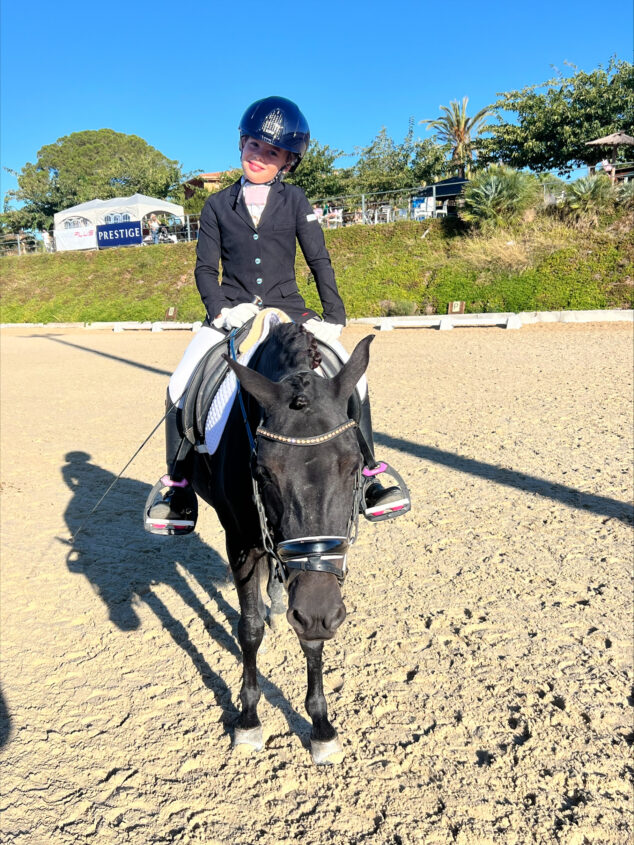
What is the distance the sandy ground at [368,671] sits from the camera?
2.60 meters

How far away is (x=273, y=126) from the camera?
3391 mm

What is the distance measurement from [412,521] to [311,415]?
382 centimetres

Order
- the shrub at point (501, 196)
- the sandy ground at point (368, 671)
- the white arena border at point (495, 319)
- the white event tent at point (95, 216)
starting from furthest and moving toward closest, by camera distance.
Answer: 1. the white event tent at point (95, 216)
2. the shrub at point (501, 196)
3. the white arena border at point (495, 319)
4. the sandy ground at point (368, 671)

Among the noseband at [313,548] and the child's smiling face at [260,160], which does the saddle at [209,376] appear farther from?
the child's smiling face at [260,160]

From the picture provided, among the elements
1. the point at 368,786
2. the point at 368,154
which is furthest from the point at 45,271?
the point at 368,786

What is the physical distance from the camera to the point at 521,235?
22.6 meters

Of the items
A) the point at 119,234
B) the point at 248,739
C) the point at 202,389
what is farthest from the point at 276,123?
the point at 119,234

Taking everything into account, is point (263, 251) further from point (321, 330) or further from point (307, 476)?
point (307, 476)

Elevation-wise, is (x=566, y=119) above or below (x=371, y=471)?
above

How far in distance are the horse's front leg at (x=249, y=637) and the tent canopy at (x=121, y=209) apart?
40.1 metres

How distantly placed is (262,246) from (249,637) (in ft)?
7.73

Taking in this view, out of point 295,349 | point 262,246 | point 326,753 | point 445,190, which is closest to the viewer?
point 295,349

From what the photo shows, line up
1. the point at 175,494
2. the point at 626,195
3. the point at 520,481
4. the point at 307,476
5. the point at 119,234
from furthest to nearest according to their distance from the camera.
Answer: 1. the point at 119,234
2. the point at 626,195
3. the point at 520,481
4. the point at 175,494
5. the point at 307,476

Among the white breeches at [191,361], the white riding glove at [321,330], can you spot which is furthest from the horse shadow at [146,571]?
the white riding glove at [321,330]
